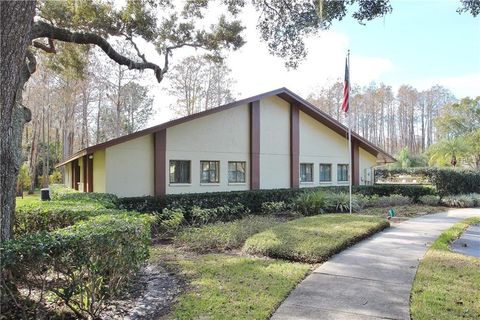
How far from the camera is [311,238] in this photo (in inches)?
330

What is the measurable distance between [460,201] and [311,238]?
540 inches

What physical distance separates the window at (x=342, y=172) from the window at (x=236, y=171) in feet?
23.5

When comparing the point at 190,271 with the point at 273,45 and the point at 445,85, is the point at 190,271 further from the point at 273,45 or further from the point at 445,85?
the point at 445,85

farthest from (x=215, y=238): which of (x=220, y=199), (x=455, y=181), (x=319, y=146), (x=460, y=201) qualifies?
(x=455, y=181)

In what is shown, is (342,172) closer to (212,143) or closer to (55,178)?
(212,143)

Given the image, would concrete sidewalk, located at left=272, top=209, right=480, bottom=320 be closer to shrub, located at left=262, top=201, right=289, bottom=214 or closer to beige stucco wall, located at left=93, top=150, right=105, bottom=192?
shrub, located at left=262, top=201, right=289, bottom=214

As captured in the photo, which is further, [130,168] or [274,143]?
[274,143]

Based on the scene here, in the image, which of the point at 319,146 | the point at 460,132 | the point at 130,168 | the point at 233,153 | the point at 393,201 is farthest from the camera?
the point at 460,132

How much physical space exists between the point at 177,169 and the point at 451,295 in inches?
451

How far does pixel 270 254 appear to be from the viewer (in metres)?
7.52

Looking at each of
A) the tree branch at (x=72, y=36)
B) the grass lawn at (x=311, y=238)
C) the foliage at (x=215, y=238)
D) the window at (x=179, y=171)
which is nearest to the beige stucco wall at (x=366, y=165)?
the grass lawn at (x=311, y=238)

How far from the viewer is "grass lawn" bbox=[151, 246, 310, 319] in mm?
4559

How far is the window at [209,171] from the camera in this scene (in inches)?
613

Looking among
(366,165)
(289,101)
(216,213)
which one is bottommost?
(216,213)
